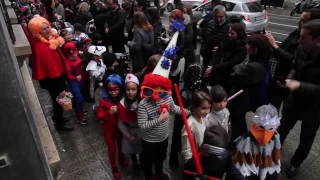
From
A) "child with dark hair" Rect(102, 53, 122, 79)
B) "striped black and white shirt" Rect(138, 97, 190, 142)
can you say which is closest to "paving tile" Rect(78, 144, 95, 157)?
"child with dark hair" Rect(102, 53, 122, 79)

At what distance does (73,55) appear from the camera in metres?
4.39

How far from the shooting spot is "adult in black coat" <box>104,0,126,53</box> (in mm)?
6578

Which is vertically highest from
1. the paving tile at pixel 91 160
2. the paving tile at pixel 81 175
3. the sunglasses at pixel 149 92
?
the sunglasses at pixel 149 92

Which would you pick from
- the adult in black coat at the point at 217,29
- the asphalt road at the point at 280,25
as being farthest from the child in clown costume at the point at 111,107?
the asphalt road at the point at 280,25

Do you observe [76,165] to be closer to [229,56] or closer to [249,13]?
[229,56]

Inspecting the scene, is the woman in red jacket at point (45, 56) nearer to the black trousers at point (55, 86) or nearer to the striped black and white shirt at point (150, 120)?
the black trousers at point (55, 86)

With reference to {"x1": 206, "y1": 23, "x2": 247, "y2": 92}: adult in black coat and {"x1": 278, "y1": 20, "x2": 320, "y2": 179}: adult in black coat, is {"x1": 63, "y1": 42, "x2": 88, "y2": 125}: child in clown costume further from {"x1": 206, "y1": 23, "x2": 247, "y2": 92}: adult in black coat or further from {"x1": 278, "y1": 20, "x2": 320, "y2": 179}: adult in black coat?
{"x1": 278, "y1": 20, "x2": 320, "y2": 179}: adult in black coat

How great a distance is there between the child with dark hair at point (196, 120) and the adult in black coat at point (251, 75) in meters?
0.76

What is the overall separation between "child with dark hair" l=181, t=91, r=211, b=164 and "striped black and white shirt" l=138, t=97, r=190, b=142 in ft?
1.02

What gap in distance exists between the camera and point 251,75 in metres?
3.14

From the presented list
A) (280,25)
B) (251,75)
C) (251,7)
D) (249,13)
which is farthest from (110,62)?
(280,25)

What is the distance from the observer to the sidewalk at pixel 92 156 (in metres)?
3.58

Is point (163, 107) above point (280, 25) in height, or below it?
above

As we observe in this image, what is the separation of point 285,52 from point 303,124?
957mm
